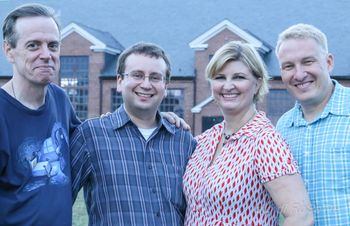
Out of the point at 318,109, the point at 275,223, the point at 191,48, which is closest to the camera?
the point at 275,223

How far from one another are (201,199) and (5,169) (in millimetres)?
1303

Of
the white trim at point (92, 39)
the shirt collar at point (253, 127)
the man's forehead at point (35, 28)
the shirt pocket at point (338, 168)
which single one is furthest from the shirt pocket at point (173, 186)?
the white trim at point (92, 39)

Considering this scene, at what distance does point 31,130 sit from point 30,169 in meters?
0.26

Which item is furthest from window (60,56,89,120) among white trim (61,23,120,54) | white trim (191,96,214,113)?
white trim (191,96,214,113)

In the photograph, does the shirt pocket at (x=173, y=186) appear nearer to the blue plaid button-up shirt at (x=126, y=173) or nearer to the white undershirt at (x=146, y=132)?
the blue plaid button-up shirt at (x=126, y=173)

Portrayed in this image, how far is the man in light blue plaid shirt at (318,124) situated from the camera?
3.81 meters

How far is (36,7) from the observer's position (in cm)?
384

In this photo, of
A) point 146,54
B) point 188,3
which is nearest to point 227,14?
point 188,3

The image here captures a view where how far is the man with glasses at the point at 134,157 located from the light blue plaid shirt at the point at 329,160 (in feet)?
3.11

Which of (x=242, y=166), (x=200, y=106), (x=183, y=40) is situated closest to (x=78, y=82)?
(x=183, y=40)

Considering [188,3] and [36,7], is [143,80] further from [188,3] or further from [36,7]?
[188,3]

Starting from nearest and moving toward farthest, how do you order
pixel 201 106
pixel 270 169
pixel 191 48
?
pixel 270 169
pixel 201 106
pixel 191 48

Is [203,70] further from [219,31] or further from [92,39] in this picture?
[92,39]

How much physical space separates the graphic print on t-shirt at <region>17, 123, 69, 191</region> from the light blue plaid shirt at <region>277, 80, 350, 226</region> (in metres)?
1.66
